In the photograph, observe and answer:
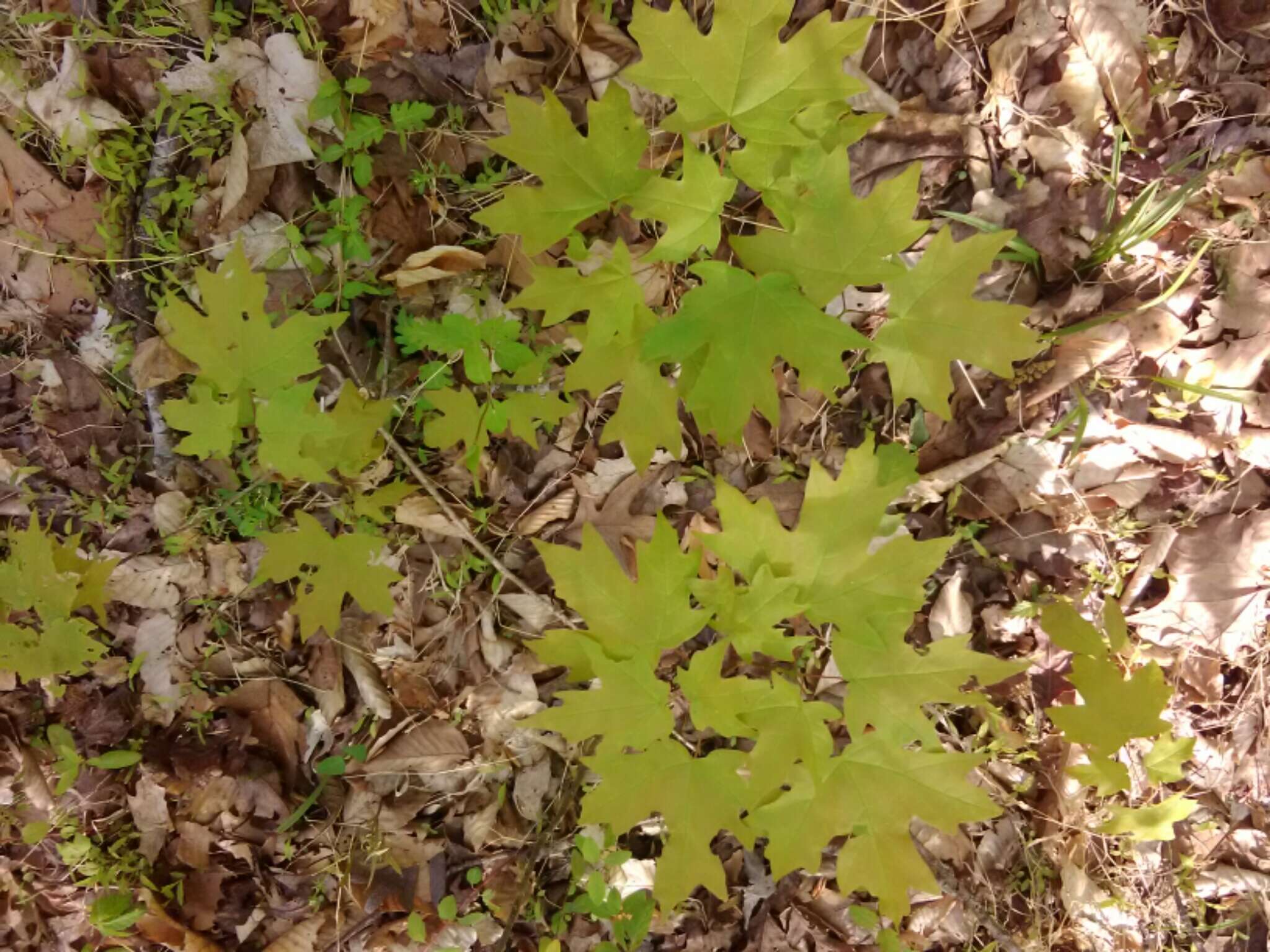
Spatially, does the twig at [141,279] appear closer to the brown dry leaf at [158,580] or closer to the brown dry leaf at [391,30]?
the brown dry leaf at [158,580]

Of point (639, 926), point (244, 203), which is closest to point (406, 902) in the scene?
point (639, 926)

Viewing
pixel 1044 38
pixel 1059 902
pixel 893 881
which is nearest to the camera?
pixel 893 881

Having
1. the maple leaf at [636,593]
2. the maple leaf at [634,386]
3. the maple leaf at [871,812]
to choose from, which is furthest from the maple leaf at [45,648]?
the maple leaf at [871,812]

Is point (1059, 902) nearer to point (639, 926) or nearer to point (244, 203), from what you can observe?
point (639, 926)

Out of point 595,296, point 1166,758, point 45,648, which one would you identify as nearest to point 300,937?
point 45,648

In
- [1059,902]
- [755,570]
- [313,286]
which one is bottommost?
[1059,902]

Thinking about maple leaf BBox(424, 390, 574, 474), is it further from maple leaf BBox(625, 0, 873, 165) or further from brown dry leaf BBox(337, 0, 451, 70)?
brown dry leaf BBox(337, 0, 451, 70)
